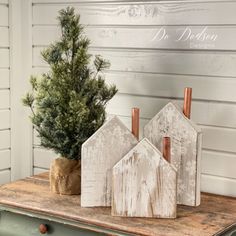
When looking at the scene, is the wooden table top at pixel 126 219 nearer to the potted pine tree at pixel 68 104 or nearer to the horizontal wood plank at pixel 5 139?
the potted pine tree at pixel 68 104

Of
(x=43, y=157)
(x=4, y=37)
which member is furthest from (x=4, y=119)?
(x=4, y=37)

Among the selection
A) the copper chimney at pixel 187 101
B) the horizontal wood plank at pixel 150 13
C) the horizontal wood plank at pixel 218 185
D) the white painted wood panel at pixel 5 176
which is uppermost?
the horizontal wood plank at pixel 150 13

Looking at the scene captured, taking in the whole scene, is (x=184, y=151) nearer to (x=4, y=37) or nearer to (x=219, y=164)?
(x=219, y=164)

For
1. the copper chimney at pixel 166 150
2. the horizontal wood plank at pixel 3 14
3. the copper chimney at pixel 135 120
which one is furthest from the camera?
the horizontal wood plank at pixel 3 14

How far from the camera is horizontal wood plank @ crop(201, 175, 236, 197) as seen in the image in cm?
203

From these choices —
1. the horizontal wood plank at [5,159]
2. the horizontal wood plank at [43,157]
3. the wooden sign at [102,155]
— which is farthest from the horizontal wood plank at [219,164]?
the horizontal wood plank at [5,159]

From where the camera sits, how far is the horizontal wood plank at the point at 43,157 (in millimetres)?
2521

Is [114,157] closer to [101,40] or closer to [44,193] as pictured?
[44,193]

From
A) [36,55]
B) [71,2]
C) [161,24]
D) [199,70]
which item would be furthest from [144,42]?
[36,55]

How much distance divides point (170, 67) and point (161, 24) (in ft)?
0.51

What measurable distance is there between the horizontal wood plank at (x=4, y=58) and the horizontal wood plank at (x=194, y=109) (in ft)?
1.72

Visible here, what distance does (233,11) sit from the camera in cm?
194

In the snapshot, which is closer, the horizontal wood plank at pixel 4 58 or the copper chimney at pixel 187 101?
the copper chimney at pixel 187 101

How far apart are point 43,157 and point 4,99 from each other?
0.30m
